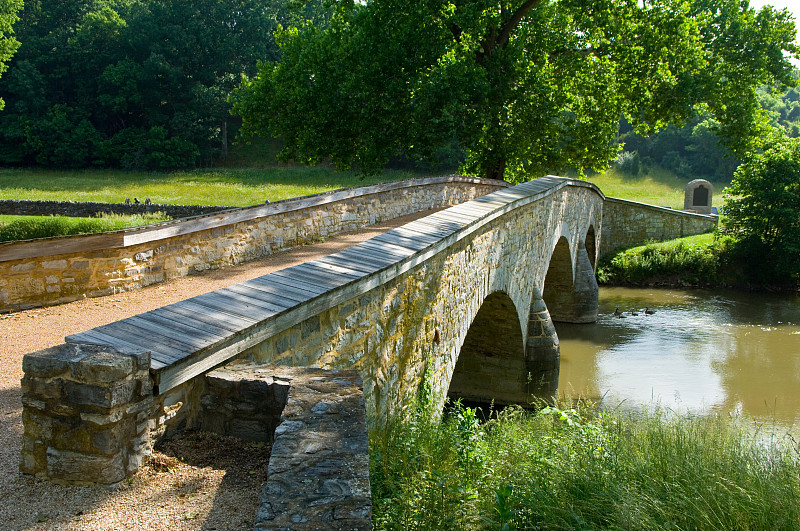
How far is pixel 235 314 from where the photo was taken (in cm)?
357

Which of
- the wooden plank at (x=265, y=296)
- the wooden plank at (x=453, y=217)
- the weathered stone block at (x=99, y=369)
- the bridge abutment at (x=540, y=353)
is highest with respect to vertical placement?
the wooden plank at (x=453, y=217)

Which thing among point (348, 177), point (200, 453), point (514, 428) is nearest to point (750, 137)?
point (514, 428)

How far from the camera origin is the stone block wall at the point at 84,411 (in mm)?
2645

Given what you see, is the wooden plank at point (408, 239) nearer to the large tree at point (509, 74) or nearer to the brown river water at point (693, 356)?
the brown river water at point (693, 356)

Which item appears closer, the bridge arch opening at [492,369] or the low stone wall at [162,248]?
the low stone wall at [162,248]

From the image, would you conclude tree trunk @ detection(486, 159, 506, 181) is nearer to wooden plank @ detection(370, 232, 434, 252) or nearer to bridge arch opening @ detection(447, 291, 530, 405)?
bridge arch opening @ detection(447, 291, 530, 405)

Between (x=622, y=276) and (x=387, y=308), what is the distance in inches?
788

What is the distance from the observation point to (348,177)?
3797cm

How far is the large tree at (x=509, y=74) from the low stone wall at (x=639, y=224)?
22.9 feet

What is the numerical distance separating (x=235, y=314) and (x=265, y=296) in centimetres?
37

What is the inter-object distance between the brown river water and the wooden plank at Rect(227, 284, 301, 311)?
6974mm

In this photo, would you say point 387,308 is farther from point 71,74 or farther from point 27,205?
point 71,74

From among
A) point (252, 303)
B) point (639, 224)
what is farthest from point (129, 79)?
point (252, 303)

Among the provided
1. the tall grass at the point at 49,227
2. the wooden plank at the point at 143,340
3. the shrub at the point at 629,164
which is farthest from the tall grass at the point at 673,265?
the shrub at the point at 629,164
